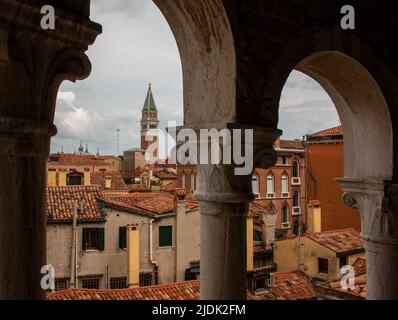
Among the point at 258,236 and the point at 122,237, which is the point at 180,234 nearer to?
the point at 122,237

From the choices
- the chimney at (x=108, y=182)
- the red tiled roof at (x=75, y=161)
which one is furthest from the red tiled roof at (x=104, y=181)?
the red tiled roof at (x=75, y=161)

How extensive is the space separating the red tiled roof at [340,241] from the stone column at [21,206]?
49.4ft

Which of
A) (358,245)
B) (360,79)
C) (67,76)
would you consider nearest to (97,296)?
(360,79)

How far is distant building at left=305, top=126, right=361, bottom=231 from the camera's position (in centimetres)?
2141

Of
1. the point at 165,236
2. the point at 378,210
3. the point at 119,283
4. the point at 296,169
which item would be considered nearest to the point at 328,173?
the point at 296,169

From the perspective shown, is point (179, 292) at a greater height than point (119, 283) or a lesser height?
greater

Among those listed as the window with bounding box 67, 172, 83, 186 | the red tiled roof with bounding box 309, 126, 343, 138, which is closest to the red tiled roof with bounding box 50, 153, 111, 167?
the window with bounding box 67, 172, 83, 186

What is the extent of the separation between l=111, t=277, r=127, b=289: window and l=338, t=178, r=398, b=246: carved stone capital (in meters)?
12.7

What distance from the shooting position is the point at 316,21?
337 centimetres

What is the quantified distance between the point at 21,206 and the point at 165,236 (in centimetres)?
1478

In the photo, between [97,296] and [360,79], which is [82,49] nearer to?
[360,79]

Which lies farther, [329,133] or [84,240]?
[329,133]

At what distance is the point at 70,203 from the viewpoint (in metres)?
15.4

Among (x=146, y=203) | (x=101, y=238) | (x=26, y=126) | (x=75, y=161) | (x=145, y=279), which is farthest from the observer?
(x=75, y=161)
